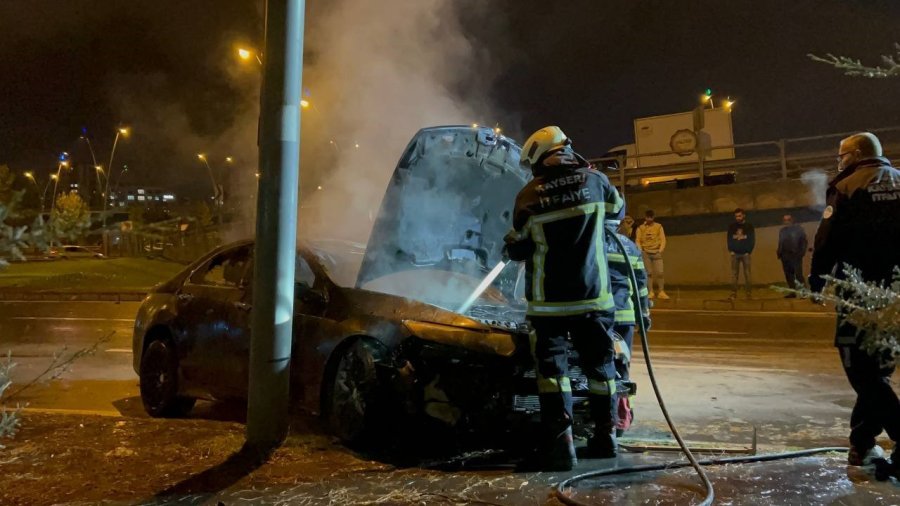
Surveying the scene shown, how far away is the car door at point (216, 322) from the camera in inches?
208

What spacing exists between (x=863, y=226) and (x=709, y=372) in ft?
12.8

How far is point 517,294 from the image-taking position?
6.21m

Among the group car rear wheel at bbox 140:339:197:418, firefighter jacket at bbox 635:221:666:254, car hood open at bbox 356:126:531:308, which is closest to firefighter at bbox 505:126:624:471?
car hood open at bbox 356:126:531:308

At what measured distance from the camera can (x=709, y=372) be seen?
723 cm

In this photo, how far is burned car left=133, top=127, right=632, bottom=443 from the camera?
4160 mm

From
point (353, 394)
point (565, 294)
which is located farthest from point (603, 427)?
point (353, 394)

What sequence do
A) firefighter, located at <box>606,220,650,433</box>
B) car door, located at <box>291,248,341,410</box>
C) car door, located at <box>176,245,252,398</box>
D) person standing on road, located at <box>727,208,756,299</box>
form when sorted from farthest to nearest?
person standing on road, located at <box>727,208,756,299</box> < car door, located at <box>176,245,252,398</box> < car door, located at <box>291,248,341,410</box> < firefighter, located at <box>606,220,650,433</box>

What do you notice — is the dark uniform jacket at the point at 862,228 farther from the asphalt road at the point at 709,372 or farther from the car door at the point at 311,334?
the car door at the point at 311,334

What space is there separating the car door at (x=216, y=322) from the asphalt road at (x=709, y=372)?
797mm

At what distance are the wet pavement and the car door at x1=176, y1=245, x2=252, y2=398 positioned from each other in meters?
0.40

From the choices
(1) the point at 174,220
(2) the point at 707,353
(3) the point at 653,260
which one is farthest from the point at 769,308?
(1) the point at 174,220

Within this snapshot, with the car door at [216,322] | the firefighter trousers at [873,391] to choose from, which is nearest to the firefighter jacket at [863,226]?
the firefighter trousers at [873,391]

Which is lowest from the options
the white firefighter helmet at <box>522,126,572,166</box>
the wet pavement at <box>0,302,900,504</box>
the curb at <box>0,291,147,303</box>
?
the wet pavement at <box>0,302,900,504</box>

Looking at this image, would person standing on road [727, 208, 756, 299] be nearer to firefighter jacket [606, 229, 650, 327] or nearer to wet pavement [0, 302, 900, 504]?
wet pavement [0, 302, 900, 504]
